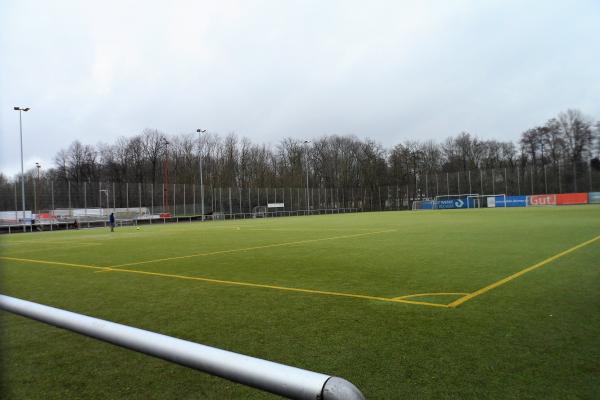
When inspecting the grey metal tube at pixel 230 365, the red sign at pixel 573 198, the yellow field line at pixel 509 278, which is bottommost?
the yellow field line at pixel 509 278

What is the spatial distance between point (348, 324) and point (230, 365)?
443 cm

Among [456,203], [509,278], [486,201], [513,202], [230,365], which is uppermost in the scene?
[230,365]

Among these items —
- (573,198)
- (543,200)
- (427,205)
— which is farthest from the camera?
(427,205)

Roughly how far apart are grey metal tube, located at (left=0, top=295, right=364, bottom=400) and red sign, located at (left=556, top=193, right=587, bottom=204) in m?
74.9

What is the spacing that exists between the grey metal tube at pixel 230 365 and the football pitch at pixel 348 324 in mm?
1897

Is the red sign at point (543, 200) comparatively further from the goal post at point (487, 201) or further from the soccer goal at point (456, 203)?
the soccer goal at point (456, 203)

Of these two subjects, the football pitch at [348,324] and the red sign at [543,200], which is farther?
the red sign at [543,200]

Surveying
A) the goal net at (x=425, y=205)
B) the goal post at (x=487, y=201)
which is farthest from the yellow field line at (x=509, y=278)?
the goal net at (x=425, y=205)

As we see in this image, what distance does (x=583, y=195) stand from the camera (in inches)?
2504

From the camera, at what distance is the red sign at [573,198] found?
6331 centimetres

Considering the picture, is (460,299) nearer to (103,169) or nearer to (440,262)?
(440,262)

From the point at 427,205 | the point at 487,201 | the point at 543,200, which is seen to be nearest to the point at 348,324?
the point at 543,200

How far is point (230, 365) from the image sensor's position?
1345 millimetres

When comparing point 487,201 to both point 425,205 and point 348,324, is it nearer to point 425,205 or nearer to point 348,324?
point 425,205
